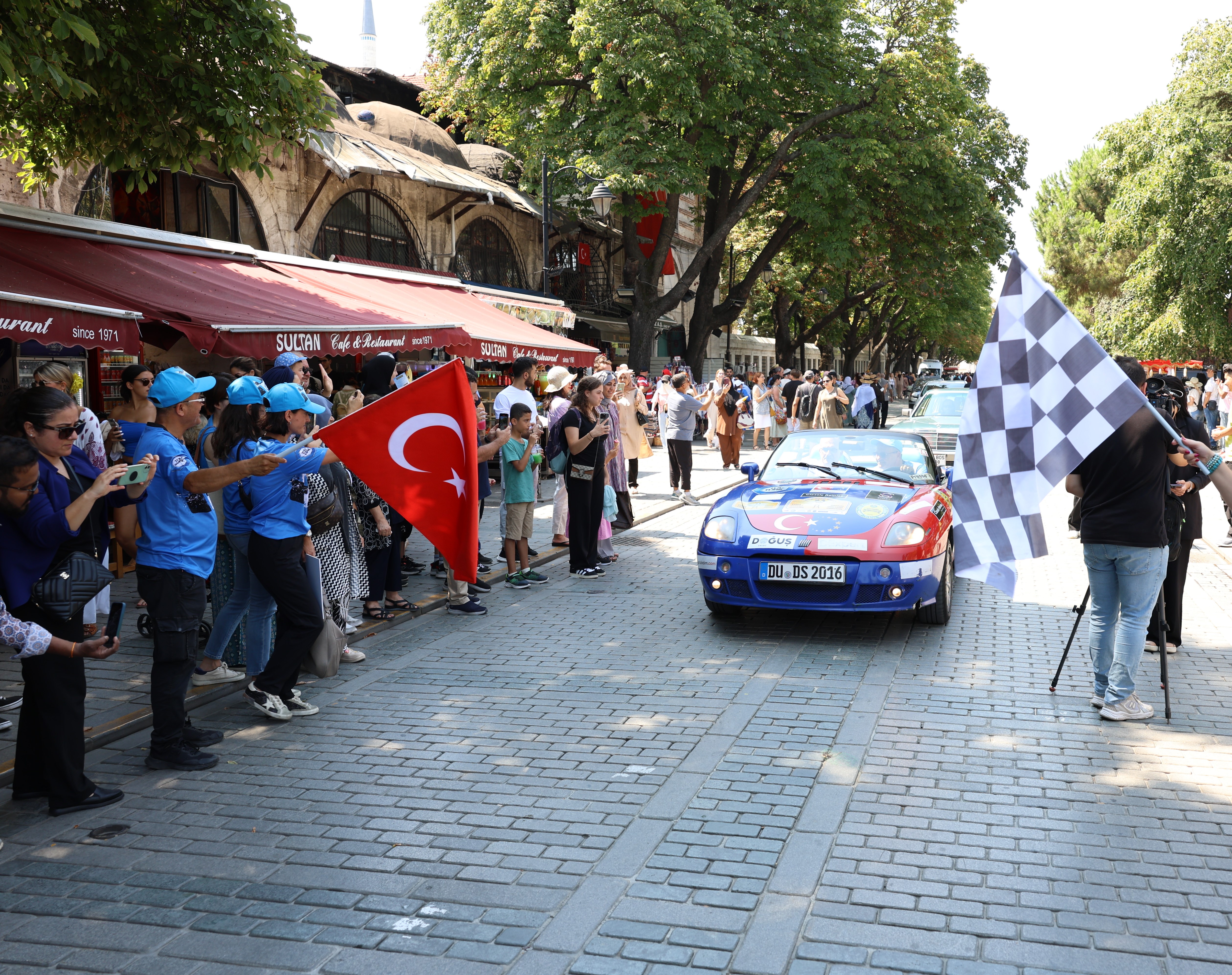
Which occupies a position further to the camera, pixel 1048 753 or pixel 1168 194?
pixel 1168 194

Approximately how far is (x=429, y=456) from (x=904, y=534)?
135 inches

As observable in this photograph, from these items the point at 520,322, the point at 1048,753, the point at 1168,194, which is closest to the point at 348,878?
the point at 1048,753

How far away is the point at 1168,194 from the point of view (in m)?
28.0

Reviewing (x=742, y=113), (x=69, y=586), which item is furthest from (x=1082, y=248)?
(x=69, y=586)

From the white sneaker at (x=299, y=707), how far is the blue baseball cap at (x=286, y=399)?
66.0 inches

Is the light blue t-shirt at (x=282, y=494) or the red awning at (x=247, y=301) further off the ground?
the red awning at (x=247, y=301)

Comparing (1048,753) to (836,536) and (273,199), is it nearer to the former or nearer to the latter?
(836,536)

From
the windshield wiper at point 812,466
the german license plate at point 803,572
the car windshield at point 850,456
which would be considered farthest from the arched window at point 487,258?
the german license plate at point 803,572

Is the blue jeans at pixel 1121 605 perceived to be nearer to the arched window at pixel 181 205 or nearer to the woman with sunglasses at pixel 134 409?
the woman with sunglasses at pixel 134 409

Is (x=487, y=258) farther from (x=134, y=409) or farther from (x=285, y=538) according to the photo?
(x=285, y=538)

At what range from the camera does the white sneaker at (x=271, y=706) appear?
5734mm

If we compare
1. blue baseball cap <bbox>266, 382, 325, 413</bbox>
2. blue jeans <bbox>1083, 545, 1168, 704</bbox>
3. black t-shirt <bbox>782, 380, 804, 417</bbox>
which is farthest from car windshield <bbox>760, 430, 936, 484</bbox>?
black t-shirt <bbox>782, 380, 804, 417</bbox>

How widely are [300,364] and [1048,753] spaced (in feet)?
18.6

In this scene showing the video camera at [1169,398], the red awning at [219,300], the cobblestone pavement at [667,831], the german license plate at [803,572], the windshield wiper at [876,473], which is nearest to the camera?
the cobblestone pavement at [667,831]
